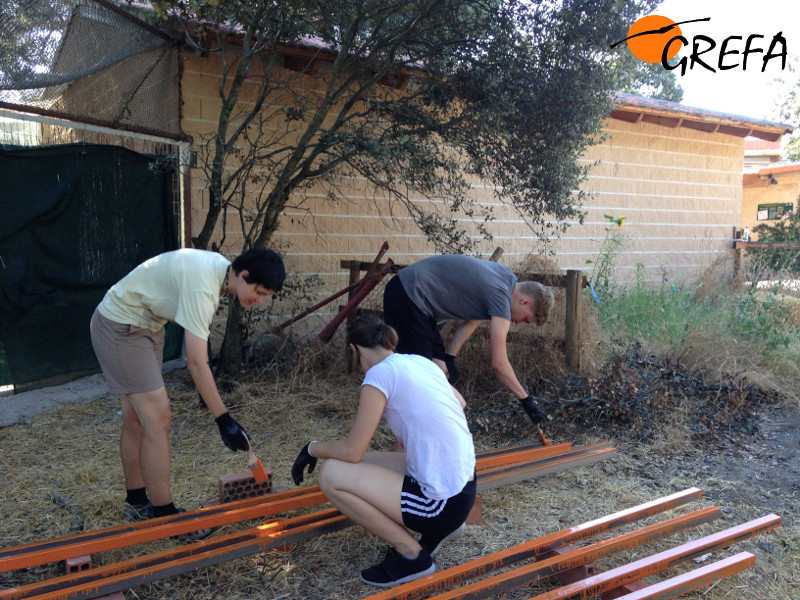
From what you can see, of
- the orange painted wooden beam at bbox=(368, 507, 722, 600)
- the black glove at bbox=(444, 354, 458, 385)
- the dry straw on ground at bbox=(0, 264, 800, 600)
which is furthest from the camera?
the black glove at bbox=(444, 354, 458, 385)

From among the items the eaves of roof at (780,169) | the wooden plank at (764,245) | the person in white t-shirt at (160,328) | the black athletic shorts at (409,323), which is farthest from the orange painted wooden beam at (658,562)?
the eaves of roof at (780,169)

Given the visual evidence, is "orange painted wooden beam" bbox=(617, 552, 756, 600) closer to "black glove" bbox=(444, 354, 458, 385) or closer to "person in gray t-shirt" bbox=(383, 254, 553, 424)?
"person in gray t-shirt" bbox=(383, 254, 553, 424)

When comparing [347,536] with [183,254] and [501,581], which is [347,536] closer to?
[501,581]

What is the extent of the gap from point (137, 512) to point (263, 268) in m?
1.50

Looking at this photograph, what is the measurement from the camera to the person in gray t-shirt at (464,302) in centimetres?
364

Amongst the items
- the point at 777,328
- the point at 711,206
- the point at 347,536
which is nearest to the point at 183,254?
the point at 347,536

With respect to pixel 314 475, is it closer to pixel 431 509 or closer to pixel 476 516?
pixel 476 516

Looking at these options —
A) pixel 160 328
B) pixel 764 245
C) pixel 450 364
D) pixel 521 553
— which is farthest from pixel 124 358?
pixel 764 245

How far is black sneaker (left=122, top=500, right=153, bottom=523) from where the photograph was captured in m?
3.18

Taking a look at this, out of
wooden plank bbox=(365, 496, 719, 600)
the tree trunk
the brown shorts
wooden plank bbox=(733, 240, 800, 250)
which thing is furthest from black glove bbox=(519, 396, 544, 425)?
wooden plank bbox=(733, 240, 800, 250)

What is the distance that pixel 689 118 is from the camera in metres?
10.4

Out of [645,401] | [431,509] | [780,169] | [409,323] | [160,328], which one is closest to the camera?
[431,509]

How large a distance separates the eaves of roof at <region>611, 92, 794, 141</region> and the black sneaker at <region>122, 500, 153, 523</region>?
841cm

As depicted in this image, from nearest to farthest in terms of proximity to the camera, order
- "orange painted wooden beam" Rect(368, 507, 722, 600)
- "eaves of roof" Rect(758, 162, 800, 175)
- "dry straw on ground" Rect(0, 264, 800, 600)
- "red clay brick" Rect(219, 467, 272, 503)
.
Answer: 1. "orange painted wooden beam" Rect(368, 507, 722, 600)
2. "dry straw on ground" Rect(0, 264, 800, 600)
3. "red clay brick" Rect(219, 467, 272, 503)
4. "eaves of roof" Rect(758, 162, 800, 175)
